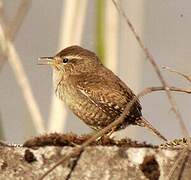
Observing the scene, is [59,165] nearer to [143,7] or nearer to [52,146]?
[52,146]

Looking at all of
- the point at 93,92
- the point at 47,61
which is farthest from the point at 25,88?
the point at 93,92

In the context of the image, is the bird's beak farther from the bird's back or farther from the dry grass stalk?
the bird's back

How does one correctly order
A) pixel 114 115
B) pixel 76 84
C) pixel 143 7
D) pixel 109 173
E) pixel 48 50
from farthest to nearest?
pixel 48 50
pixel 143 7
pixel 76 84
pixel 114 115
pixel 109 173

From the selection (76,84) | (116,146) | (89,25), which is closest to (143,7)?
(76,84)

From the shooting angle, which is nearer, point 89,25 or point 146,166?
point 146,166

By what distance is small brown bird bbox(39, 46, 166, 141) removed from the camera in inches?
106

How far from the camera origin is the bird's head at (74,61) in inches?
120

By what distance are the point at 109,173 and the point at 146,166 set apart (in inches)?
4.2

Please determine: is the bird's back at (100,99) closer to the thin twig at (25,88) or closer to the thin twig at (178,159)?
the thin twig at (25,88)

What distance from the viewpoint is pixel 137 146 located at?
2.21 meters

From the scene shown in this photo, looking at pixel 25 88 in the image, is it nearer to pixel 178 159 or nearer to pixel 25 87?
pixel 25 87

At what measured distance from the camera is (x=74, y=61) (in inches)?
122

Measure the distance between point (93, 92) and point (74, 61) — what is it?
0.37 metres

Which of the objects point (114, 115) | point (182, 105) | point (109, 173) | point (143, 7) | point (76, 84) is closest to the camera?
point (109, 173)
